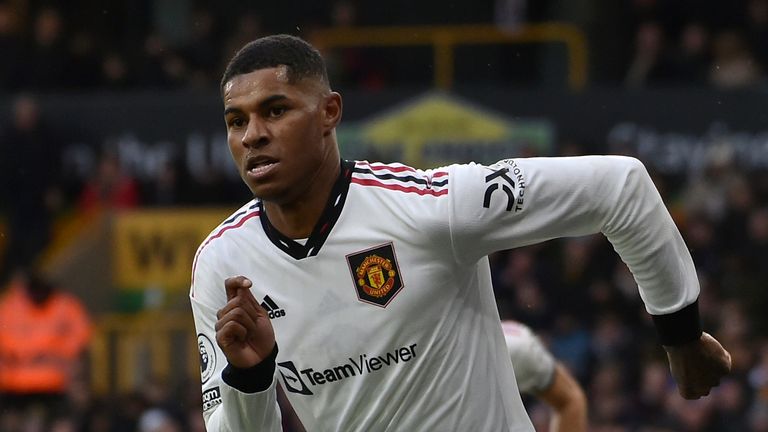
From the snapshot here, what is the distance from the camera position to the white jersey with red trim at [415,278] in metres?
4.45

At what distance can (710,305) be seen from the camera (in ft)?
40.7

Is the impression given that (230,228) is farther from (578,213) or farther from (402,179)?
(578,213)

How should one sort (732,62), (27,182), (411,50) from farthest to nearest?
(411,50) < (27,182) < (732,62)

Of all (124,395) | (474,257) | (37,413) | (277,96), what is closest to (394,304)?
(474,257)

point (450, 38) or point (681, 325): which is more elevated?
point (681, 325)

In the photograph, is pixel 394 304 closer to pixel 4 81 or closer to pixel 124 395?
pixel 124 395

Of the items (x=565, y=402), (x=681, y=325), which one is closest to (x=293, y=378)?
(x=681, y=325)

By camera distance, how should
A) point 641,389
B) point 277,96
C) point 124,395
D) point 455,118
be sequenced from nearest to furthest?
point 277,96 → point 641,389 → point 124,395 → point 455,118

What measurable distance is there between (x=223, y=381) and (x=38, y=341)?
10.7m

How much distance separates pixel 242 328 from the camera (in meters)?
4.13

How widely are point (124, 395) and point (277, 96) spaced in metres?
9.42

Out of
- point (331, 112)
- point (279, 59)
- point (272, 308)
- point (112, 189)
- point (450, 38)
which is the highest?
point (279, 59)

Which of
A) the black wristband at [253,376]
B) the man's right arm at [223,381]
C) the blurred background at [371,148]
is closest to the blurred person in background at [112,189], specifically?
the blurred background at [371,148]

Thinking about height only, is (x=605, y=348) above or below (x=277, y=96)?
below
